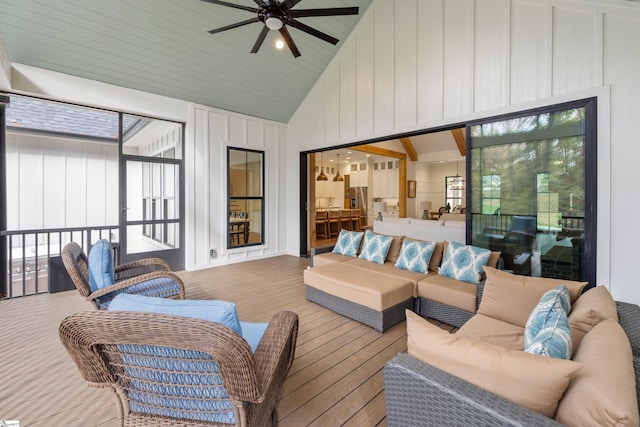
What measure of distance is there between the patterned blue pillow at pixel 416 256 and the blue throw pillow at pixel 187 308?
9.21 feet

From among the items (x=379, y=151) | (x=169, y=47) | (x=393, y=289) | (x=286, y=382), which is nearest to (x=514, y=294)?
(x=393, y=289)

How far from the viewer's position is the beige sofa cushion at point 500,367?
93 cm

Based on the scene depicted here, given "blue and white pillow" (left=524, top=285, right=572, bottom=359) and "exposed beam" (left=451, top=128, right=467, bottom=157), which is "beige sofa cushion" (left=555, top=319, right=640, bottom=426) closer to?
"blue and white pillow" (left=524, top=285, right=572, bottom=359)

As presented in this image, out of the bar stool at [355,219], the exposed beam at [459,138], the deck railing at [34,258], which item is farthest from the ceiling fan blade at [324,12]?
the bar stool at [355,219]

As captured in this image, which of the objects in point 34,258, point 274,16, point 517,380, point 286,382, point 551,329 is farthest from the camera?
point 34,258

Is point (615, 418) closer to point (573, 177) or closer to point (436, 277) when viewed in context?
point (436, 277)

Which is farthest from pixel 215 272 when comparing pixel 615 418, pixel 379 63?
pixel 615 418

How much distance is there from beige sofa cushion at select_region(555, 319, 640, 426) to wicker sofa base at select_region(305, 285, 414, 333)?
1747 mm

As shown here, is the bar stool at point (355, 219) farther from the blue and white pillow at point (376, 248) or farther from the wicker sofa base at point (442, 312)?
the wicker sofa base at point (442, 312)

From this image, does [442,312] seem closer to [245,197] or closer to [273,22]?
[273,22]

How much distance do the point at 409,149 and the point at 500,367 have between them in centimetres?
915

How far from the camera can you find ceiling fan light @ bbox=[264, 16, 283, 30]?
2778 mm

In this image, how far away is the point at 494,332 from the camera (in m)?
1.93

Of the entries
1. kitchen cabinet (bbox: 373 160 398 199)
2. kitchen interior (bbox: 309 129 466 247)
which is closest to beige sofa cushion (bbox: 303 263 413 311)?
kitchen interior (bbox: 309 129 466 247)
